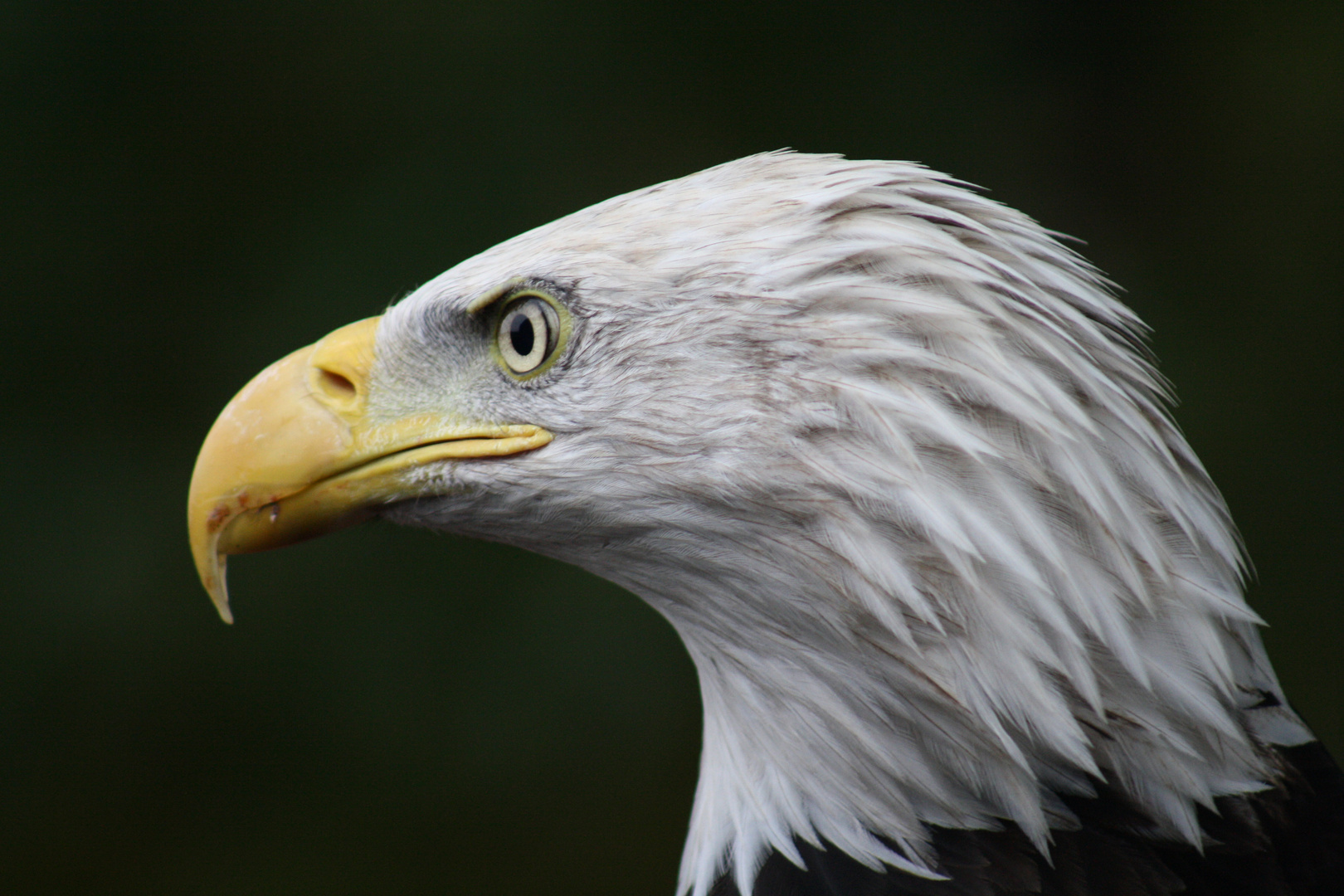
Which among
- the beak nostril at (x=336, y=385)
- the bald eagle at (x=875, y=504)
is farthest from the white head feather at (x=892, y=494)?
the beak nostril at (x=336, y=385)

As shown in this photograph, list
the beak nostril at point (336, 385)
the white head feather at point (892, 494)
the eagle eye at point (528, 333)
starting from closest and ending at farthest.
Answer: the white head feather at point (892, 494) < the eagle eye at point (528, 333) < the beak nostril at point (336, 385)

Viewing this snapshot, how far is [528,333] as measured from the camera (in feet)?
4.96

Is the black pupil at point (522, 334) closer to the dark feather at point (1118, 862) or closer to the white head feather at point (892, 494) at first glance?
the white head feather at point (892, 494)

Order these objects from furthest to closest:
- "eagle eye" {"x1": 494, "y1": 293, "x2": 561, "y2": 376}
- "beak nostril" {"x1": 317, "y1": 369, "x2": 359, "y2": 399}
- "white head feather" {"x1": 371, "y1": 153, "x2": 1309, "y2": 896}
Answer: "beak nostril" {"x1": 317, "y1": 369, "x2": 359, "y2": 399}, "eagle eye" {"x1": 494, "y1": 293, "x2": 561, "y2": 376}, "white head feather" {"x1": 371, "y1": 153, "x2": 1309, "y2": 896}

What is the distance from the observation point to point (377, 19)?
13.4ft

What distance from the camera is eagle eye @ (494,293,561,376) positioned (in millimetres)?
1491

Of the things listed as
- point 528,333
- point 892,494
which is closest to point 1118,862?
point 892,494

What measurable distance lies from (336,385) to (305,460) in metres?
0.13

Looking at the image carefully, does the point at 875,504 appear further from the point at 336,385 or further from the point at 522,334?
the point at 336,385

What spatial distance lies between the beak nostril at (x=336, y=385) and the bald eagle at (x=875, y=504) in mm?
38

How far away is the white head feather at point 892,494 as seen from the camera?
1.34 m

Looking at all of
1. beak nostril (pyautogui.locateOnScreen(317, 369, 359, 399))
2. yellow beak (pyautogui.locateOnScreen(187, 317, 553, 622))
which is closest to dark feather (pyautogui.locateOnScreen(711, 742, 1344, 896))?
yellow beak (pyautogui.locateOnScreen(187, 317, 553, 622))

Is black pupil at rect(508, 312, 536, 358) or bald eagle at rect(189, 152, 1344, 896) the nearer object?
bald eagle at rect(189, 152, 1344, 896)

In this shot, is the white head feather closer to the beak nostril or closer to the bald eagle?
the bald eagle
